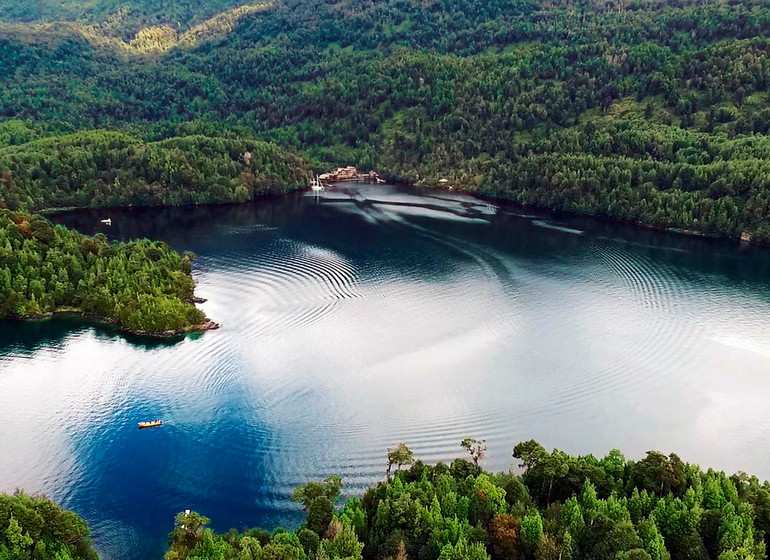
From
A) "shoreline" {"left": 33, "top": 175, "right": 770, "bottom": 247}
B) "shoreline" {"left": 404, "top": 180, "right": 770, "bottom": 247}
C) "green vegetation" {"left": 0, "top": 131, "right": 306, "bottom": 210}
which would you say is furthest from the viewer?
"green vegetation" {"left": 0, "top": 131, "right": 306, "bottom": 210}

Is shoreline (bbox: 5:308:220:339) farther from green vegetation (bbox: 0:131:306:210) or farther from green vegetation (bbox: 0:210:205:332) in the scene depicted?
green vegetation (bbox: 0:131:306:210)

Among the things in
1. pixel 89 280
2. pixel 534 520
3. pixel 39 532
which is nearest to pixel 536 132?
pixel 89 280

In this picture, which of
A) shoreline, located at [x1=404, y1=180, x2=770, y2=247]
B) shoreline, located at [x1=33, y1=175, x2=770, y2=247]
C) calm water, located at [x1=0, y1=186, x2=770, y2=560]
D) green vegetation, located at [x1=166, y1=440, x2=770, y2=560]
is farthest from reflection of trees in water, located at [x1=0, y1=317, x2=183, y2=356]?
shoreline, located at [x1=404, y1=180, x2=770, y2=247]

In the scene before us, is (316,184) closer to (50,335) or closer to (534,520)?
(50,335)

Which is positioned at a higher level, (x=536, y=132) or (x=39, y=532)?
(x=536, y=132)

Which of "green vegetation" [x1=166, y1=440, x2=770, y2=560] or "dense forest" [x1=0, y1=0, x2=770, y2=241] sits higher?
"dense forest" [x1=0, y1=0, x2=770, y2=241]

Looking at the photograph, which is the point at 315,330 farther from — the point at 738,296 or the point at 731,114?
the point at 731,114
